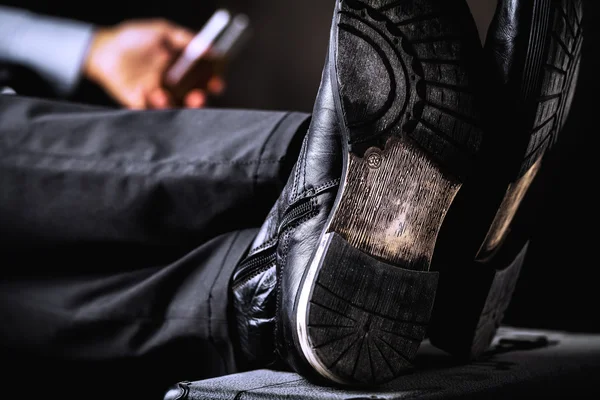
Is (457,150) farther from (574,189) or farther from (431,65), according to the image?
(574,189)

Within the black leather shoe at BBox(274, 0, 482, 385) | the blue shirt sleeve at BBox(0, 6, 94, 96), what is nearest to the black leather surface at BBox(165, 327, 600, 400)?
the black leather shoe at BBox(274, 0, 482, 385)

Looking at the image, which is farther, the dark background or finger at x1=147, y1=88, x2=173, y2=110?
the dark background

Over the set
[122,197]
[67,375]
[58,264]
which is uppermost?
[122,197]

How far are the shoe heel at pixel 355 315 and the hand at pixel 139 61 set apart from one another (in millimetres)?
1013

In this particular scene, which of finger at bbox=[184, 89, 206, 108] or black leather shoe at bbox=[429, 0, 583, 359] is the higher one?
black leather shoe at bbox=[429, 0, 583, 359]

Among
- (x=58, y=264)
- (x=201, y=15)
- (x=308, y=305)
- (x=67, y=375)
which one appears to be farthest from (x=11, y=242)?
(x=201, y=15)

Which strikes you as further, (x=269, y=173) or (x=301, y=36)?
(x=301, y=36)

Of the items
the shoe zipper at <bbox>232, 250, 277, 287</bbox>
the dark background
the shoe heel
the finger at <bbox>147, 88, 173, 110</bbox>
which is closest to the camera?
the shoe heel

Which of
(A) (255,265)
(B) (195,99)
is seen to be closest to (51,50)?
(B) (195,99)

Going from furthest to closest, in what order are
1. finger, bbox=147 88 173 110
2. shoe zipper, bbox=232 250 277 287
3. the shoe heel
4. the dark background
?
1. the dark background
2. finger, bbox=147 88 173 110
3. shoe zipper, bbox=232 250 277 287
4. the shoe heel

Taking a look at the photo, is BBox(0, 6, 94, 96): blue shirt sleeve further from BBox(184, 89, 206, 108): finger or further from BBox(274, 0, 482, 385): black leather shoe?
BBox(274, 0, 482, 385): black leather shoe

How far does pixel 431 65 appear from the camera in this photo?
18.3 inches

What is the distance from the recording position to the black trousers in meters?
0.63

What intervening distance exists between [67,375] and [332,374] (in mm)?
418
